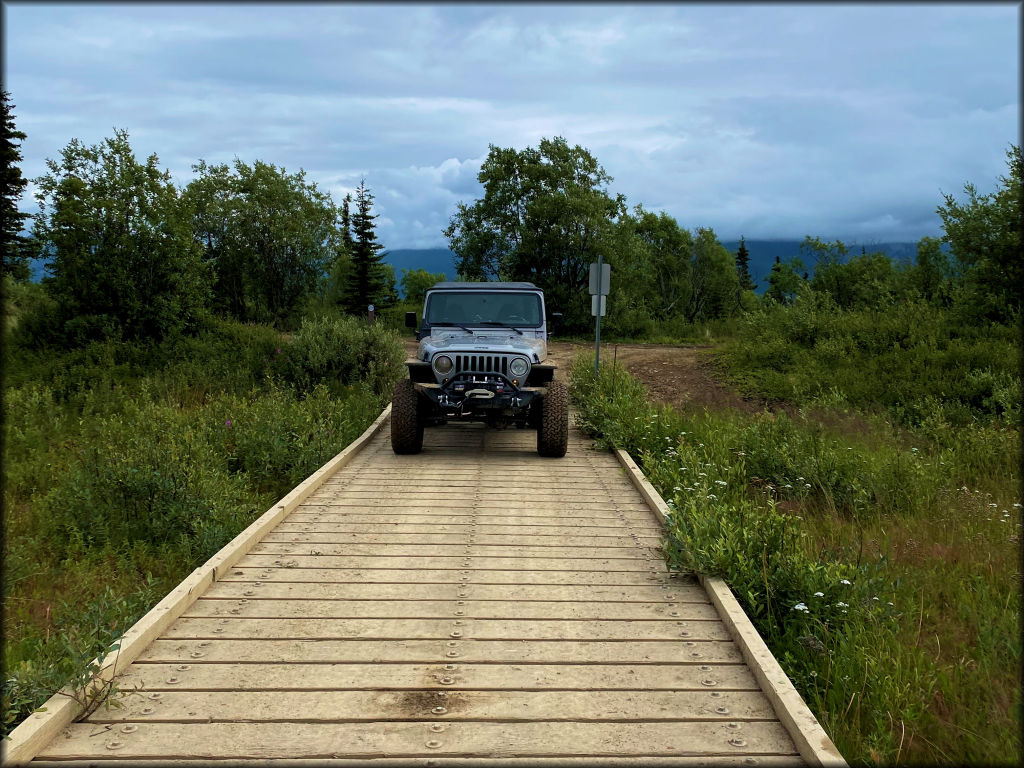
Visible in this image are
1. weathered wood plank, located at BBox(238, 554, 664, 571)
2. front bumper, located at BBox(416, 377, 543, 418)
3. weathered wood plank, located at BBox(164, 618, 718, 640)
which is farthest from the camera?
front bumper, located at BBox(416, 377, 543, 418)

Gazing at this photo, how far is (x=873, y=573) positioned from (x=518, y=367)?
5.04 meters

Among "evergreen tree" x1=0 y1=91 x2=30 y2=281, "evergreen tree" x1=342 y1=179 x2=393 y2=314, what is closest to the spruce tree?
"evergreen tree" x1=342 y1=179 x2=393 y2=314

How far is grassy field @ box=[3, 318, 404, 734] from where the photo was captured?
4391 mm

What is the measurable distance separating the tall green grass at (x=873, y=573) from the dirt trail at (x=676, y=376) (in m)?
3.95

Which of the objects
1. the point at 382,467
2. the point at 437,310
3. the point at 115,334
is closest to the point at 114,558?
the point at 382,467

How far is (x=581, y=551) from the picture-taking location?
5.50 m

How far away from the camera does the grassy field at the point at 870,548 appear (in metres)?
3.40

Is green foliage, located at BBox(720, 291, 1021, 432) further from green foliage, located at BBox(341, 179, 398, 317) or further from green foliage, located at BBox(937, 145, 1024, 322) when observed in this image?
green foliage, located at BBox(341, 179, 398, 317)

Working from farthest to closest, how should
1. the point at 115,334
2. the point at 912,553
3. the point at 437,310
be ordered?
1. the point at 115,334
2. the point at 437,310
3. the point at 912,553

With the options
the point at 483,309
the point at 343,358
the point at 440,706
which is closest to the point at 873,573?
the point at 440,706

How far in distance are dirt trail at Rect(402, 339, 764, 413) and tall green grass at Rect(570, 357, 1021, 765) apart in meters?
3.95

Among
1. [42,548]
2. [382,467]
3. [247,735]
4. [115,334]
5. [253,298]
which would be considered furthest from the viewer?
[253,298]

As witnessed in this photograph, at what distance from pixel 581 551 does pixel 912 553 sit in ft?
8.04

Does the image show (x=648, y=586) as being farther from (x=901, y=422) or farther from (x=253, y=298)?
(x=253, y=298)
